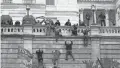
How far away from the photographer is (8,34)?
40000 millimetres

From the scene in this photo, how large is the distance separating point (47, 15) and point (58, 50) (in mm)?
13758

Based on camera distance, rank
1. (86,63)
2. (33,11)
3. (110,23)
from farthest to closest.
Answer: (110,23) < (33,11) < (86,63)

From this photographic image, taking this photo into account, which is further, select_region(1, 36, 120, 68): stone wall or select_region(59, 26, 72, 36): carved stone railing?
select_region(59, 26, 72, 36): carved stone railing

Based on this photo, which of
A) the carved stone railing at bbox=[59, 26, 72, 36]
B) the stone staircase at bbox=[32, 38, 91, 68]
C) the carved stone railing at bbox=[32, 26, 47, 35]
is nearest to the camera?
the stone staircase at bbox=[32, 38, 91, 68]

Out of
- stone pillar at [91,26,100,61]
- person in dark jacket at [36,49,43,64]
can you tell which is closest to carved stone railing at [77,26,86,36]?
stone pillar at [91,26,100,61]

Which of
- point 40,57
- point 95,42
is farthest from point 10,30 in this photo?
point 95,42

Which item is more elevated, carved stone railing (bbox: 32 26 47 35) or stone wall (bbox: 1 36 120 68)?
carved stone railing (bbox: 32 26 47 35)

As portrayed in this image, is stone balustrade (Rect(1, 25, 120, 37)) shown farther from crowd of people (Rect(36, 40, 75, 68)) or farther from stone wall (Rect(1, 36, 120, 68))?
crowd of people (Rect(36, 40, 75, 68))

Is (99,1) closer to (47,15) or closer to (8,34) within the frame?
(47,15)

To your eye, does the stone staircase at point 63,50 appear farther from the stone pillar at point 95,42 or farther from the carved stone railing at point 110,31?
the carved stone railing at point 110,31

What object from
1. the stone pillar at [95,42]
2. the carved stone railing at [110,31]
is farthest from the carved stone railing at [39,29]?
the carved stone railing at [110,31]

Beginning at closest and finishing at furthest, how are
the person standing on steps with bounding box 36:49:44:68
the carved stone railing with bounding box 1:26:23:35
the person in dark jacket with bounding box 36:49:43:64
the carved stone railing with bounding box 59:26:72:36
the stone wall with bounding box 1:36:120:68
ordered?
the person standing on steps with bounding box 36:49:44:68
the person in dark jacket with bounding box 36:49:43:64
the stone wall with bounding box 1:36:120:68
the carved stone railing with bounding box 1:26:23:35
the carved stone railing with bounding box 59:26:72:36

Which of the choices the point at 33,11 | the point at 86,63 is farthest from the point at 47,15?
the point at 86,63

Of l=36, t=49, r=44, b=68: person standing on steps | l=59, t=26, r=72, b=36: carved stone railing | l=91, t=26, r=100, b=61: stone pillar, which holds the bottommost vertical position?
l=36, t=49, r=44, b=68: person standing on steps
